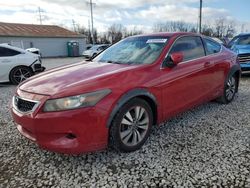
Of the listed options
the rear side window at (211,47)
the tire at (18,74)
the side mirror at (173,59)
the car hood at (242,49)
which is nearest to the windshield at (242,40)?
the car hood at (242,49)

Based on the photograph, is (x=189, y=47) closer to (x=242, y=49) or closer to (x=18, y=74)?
(x=242, y=49)

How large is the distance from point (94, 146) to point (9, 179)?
1.01 meters

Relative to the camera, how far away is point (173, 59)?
3502 millimetres

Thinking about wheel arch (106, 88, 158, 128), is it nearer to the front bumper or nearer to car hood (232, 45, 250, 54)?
the front bumper

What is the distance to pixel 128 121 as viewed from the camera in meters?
3.09

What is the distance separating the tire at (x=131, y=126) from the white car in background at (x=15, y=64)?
6.60 meters

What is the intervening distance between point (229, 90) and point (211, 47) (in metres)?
1.17

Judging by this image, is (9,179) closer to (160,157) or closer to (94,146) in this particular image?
→ (94,146)

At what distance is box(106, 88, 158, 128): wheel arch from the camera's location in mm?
2840

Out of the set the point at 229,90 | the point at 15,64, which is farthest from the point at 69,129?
the point at 15,64

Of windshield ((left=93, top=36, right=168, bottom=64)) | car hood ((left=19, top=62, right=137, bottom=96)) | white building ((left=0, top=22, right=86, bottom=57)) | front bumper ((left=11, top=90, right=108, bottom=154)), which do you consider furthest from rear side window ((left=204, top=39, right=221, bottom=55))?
white building ((left=0, top=22, right=86, bottom=57))

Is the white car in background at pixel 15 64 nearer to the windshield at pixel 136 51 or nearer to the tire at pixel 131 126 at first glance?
the windshield at pixel 136 51

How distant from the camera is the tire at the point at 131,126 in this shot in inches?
115

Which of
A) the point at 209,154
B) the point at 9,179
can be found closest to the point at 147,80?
the point at 209,154
